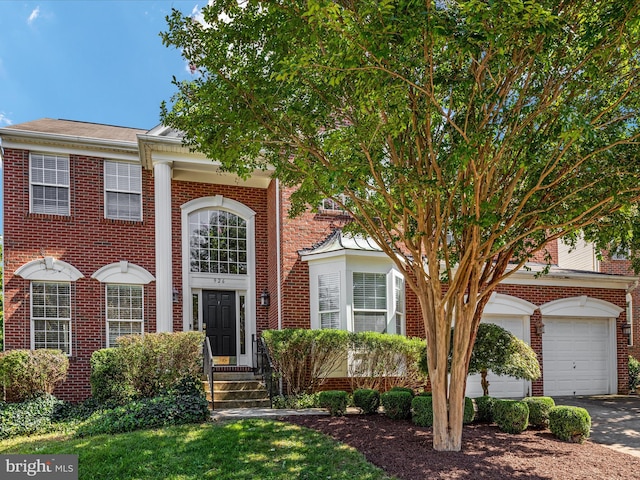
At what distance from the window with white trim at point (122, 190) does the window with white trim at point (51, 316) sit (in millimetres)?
2121

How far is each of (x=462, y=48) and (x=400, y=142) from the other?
8.30 ft

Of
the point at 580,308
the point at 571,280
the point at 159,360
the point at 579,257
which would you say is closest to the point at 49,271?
the point at 159,360

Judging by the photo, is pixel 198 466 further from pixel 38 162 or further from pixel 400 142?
pixel 38 162

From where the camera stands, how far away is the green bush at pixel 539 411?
966 centimetres

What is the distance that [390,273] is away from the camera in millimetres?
13812

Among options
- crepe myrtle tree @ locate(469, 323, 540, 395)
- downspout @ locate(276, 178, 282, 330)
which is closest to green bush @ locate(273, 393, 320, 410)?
downspout @ locate(276, 178, 282, 330)

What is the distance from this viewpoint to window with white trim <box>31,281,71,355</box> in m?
12.8

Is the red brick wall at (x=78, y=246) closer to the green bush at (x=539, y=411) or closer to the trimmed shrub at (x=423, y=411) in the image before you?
the trimmed shrub at (x=423, y=411)

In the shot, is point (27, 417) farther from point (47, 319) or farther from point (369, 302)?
point (369, 302)

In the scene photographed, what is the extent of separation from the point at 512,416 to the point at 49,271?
1018 cm

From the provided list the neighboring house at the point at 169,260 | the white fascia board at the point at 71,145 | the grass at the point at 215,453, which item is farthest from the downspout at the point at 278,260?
the grass at the point at 215,453

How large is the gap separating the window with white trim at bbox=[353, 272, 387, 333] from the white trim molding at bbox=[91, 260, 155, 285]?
4950 millimetres

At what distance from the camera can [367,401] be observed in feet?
34.6

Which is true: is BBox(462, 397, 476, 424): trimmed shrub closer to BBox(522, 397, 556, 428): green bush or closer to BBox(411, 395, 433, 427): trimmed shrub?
BBox(411, 395, 433, 427): trimmed shrub
